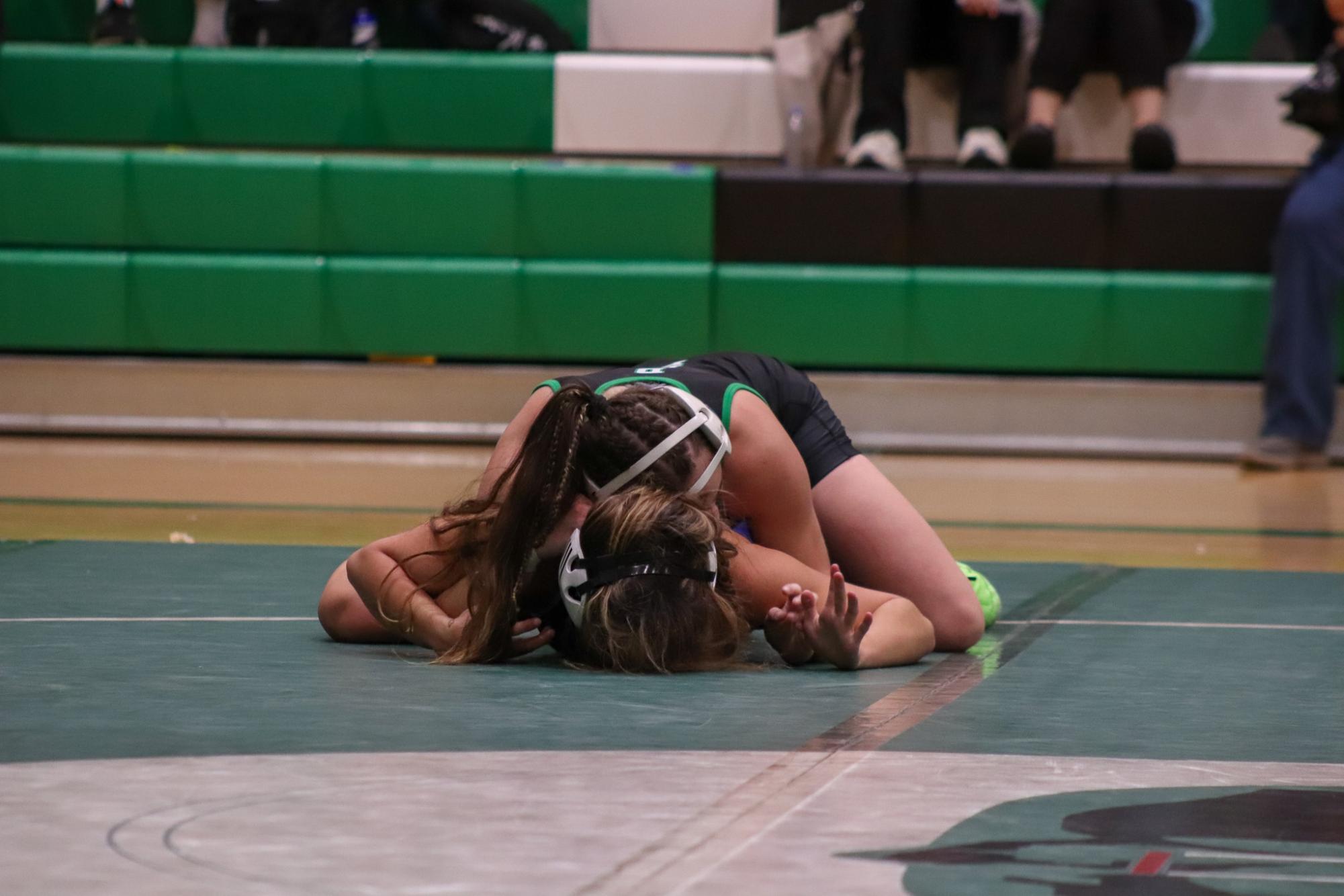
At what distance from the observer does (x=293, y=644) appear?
2680 millimetres

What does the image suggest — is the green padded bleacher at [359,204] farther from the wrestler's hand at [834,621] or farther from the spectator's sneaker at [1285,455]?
the wrestler's hand at [834,621]

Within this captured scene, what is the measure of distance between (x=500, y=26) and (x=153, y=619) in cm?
409

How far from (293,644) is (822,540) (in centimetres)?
77

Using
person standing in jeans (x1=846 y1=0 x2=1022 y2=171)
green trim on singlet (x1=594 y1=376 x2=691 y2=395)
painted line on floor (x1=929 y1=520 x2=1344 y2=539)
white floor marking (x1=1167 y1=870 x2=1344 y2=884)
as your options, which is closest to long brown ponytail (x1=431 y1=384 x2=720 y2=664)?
green trim on singlet (x1=594 y1=376 x2=691 y2=395)

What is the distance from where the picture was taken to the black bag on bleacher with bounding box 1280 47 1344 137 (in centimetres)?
580

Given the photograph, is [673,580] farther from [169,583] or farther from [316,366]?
[316,366]

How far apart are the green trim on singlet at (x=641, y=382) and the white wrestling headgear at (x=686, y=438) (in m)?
0.08

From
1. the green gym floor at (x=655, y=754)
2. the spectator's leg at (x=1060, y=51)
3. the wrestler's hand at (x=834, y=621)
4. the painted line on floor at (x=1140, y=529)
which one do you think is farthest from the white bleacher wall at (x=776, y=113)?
the wrestler's hand at (x=834, y=621)

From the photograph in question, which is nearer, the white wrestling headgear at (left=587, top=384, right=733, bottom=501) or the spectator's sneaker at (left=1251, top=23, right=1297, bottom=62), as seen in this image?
the white wrestling headgear at (left=587, top=384, right=733, bottom=501)

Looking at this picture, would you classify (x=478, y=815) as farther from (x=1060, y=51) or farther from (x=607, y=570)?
(x=1060, y=51)

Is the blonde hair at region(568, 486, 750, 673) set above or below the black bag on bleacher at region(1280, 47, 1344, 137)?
below

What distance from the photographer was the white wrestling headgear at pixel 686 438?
238cm

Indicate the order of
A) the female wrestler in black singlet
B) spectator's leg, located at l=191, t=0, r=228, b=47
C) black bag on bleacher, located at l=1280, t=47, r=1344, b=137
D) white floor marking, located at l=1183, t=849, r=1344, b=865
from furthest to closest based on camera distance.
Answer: spectator's leg, located at l=191, t=0, r=228, b=47 < black bag on bleacher, located at l=1280, t=47, r=1344, b=137 < the female wrestler in black singlet < white floor marking, located at l=1183, t=849, r=1344, b=865

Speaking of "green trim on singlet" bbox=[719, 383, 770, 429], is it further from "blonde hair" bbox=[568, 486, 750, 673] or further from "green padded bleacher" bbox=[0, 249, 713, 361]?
"green padded bleacher" bbox=[0, 249, 713, 361]
